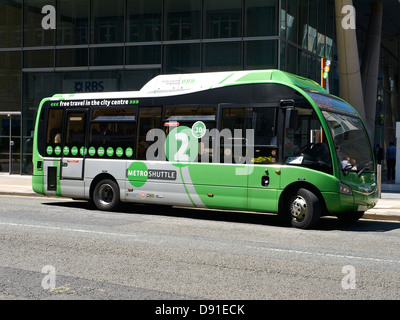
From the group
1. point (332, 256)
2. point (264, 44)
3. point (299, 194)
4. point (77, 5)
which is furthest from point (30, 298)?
point (77, 5)

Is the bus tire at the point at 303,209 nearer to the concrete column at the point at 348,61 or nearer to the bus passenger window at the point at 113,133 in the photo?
the bus passenger window at the point at 113,133

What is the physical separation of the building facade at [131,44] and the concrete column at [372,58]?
12.1 ft

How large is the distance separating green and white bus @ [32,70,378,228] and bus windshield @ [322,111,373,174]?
0.09ft

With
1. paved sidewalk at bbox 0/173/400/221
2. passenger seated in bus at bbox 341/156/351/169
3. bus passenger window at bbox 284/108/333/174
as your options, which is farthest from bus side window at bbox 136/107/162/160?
paved sidewalk at bbox 0/173/400/221

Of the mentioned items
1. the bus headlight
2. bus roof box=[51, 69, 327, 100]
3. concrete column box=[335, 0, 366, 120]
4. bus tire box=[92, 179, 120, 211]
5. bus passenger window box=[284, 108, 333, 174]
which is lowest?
bus tire box=[92, 179, 120, 211]

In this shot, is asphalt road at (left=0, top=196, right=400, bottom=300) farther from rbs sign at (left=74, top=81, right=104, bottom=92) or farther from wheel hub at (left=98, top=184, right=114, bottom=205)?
rbs sign at (left=74, top=81, right=104, bottom=92)

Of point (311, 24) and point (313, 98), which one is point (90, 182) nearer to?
point (313, 98)

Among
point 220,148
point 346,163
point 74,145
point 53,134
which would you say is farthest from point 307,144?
point 53,134

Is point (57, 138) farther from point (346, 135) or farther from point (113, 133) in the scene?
point (346, 135)

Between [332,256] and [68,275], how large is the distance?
375cm

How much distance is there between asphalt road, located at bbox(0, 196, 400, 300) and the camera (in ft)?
19.5

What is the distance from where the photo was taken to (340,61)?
2467cm

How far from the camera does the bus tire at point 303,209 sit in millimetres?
11109

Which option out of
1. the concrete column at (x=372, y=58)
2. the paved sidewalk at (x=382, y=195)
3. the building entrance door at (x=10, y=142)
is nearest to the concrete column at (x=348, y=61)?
the paved sidewalk at (x=382, y=195)
